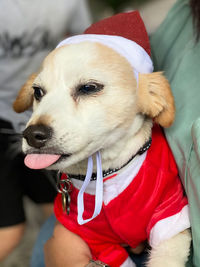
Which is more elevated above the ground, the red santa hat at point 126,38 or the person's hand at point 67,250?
the red santa hat at point 126,38

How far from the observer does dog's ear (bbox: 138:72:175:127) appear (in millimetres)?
638

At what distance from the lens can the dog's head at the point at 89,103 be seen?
21.7 inches

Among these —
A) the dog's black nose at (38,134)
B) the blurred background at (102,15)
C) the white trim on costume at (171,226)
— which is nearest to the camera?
the dog's black nose at (38,134)

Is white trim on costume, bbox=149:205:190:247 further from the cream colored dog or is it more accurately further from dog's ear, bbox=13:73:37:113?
dog's ear, bbox=13:73:37:113

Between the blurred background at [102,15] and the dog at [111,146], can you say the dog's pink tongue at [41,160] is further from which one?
the blurred background at [102,15]

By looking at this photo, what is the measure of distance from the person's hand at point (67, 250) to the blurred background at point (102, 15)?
1.96 ft

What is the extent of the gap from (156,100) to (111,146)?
0.39 ft

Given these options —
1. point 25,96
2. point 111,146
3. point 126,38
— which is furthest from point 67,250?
point 126,38

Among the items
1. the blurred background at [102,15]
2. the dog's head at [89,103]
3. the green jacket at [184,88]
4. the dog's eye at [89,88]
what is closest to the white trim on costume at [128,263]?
the green jacket at [184,88]

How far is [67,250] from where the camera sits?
2.27 ft

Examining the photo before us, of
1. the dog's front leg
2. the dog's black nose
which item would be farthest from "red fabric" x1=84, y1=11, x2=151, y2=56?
the dog's front leg

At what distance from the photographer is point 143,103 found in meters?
0.64

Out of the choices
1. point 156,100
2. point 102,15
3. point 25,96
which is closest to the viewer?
point 156,100

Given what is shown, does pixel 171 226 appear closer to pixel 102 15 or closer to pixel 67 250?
pixel 67 250
